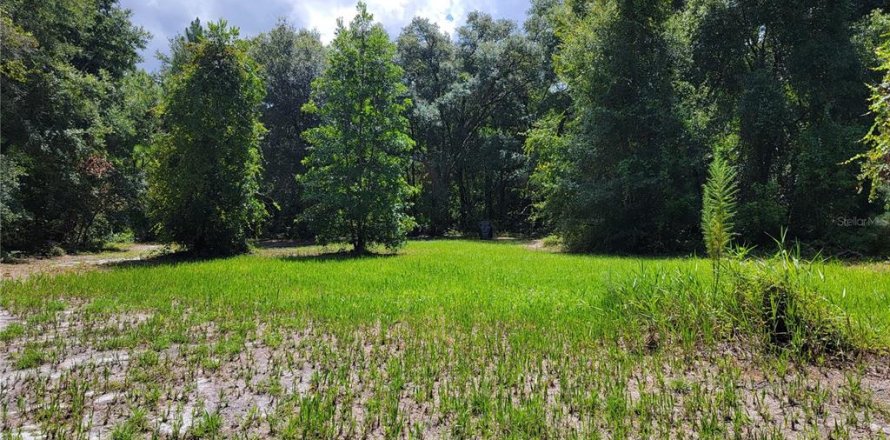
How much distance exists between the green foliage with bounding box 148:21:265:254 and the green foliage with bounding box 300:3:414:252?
2.50 metres

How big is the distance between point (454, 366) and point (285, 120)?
32879 millimetres

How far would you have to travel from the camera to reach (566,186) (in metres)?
20.2

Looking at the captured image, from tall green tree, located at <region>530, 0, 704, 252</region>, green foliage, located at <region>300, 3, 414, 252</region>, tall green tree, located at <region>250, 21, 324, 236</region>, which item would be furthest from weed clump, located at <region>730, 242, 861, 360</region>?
tall green tree, located at <region>250, 21, 324, 236</region>

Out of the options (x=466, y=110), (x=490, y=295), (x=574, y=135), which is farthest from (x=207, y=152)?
(x=466, y=110)

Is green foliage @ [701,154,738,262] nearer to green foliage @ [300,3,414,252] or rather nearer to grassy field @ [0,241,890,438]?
grassy field @ [0,241,890,438]

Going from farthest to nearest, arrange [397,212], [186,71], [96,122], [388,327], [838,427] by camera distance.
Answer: [96,122] < [397,212] < [186,71] < [388,327] < [838,427]

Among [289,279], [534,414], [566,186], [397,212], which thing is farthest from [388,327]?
[566,186]

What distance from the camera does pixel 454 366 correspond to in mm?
4562

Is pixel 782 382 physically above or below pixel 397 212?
below

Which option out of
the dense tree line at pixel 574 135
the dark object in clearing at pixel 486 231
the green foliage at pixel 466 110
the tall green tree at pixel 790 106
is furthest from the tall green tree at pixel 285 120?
the tall green tree at pixel 790 106

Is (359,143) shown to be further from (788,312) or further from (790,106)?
(790,106)

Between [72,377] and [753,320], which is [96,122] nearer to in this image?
[72,377]

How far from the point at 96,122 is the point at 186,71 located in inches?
270

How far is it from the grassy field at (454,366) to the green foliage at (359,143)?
1060 centimetres
